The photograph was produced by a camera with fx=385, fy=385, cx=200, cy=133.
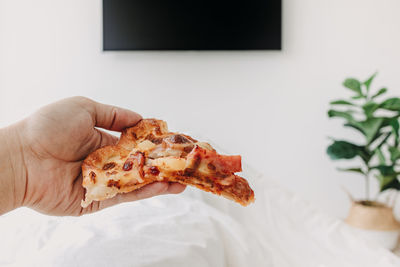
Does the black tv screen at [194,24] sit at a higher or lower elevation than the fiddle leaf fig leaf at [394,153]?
higher

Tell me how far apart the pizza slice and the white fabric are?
0.52ft

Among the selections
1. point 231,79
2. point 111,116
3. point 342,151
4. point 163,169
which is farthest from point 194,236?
point 231,79

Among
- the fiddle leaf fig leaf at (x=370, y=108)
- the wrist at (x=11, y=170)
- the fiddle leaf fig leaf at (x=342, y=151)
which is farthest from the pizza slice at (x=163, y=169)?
the fiddle leaf fig leaf at (x=370, y=108)

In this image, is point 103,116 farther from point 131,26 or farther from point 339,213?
point 339,213

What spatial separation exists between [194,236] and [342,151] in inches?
62.5

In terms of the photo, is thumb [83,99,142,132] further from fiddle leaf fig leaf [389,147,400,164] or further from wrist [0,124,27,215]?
fiddle leaf fig leaf [389,147,400,164]

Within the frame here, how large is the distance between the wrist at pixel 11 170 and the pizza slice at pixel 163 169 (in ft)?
0.77

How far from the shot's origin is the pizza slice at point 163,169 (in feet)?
2.98

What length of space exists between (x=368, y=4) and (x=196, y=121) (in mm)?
1484

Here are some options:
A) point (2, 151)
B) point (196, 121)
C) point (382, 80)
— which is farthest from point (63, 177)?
point (382, 80)

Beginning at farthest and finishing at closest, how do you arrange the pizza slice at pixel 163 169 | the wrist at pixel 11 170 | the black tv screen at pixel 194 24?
the black tv screen at pixel 194 24, the wrist at pixel 11 170, the pizza slice at pixel 163 169

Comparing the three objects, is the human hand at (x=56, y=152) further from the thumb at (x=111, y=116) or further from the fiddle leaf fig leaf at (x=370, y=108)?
the fiddle leaf fig leaf at (x=370, y=108)

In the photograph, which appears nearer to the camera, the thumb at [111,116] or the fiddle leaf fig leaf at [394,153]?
the thumb at [111,116]

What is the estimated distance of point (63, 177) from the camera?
116cm
